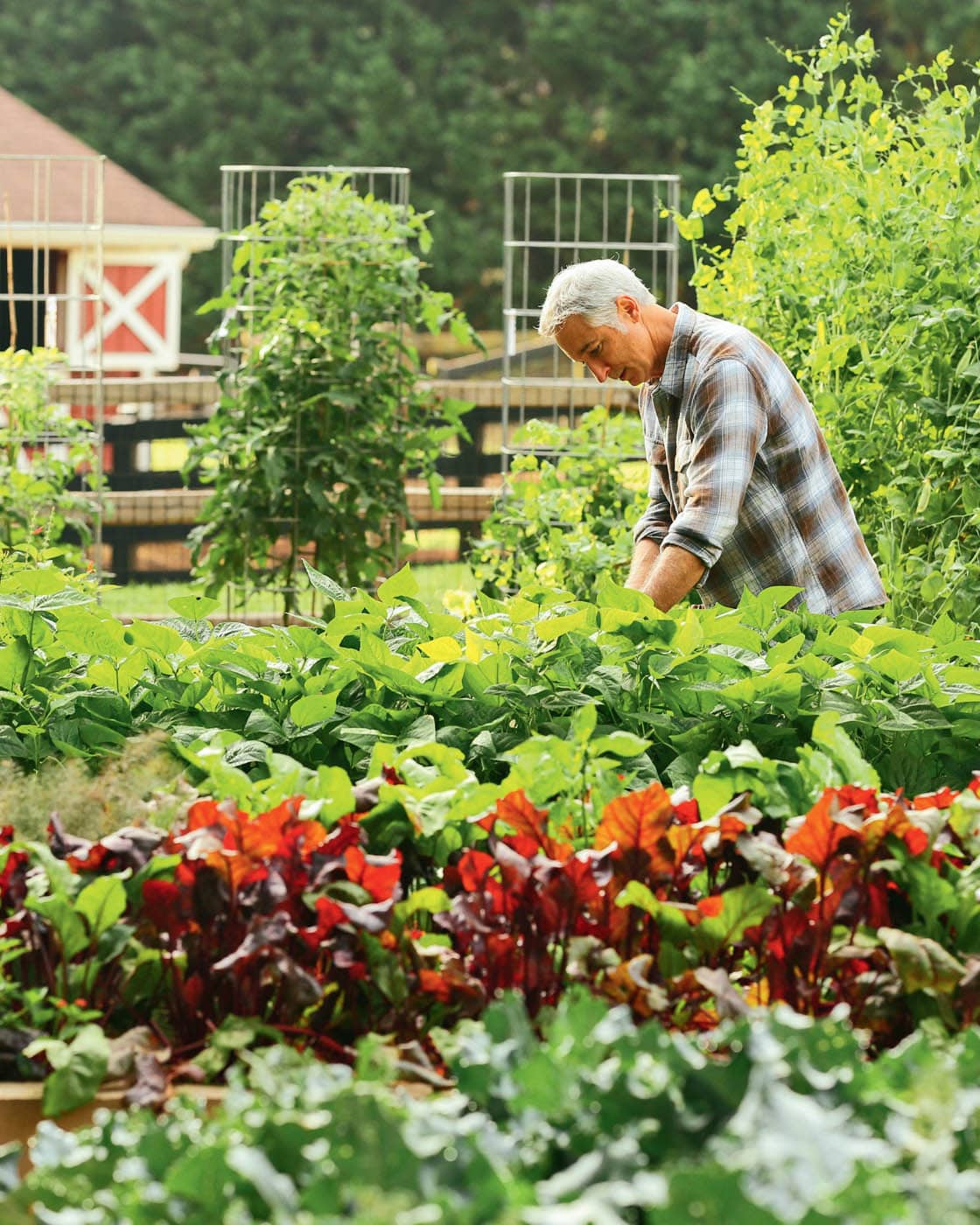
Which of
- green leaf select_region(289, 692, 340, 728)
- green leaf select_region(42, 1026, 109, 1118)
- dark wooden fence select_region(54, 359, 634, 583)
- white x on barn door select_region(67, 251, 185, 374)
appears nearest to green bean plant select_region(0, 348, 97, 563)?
dark wooden fence select_region(54, 359, 634, 583)

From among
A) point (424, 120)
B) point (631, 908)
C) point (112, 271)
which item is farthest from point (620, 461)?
point (424, 120)

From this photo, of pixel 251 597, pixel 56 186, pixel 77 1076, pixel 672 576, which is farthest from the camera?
pixel 56 186

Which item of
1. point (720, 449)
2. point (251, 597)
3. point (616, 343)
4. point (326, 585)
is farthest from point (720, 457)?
point (251, 597)

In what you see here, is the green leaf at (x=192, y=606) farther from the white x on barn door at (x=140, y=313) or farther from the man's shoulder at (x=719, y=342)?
the white x on barn door at (x=140, y=313)

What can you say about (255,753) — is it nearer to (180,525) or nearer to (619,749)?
(619,749)

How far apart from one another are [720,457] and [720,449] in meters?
0.02

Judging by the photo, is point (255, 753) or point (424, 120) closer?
point (255, 753)

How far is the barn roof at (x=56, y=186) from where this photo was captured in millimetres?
14367

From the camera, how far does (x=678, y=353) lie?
11.1 ft

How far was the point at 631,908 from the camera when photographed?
1.73 meters

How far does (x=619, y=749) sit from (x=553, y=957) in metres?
0.31

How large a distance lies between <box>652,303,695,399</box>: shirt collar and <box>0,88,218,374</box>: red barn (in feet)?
37.1

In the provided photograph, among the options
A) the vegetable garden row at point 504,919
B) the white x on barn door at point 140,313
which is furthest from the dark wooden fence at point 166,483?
the vegetable garden row at point 504,919

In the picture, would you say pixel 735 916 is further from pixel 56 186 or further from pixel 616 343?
pixel 56 186
